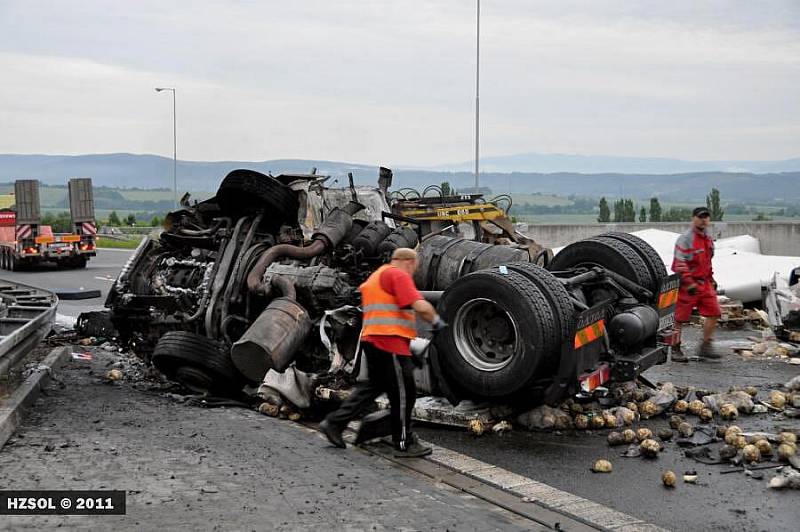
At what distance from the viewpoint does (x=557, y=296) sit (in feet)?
22.6

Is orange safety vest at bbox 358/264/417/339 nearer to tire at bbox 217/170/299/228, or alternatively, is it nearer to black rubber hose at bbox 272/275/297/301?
black rubber hose at bbox 272/275/297/301

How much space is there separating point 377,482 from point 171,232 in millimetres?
5717

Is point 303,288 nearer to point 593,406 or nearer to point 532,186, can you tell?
point 593,406

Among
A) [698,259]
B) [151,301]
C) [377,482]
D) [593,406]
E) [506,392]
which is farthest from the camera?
[698,259]

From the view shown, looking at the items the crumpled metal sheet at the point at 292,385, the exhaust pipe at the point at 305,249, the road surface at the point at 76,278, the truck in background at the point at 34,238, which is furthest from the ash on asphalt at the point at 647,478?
the truck in background at the point at 34,238

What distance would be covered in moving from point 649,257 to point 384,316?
3194 millimetres

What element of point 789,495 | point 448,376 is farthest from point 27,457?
point 789,495

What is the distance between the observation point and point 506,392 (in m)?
6.89

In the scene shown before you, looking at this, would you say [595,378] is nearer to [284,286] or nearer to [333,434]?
[333,434]

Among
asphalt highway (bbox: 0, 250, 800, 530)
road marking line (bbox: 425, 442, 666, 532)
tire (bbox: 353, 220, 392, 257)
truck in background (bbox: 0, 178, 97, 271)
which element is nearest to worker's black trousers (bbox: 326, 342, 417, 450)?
road marking line (bbox: 425, 442, 666, 532)

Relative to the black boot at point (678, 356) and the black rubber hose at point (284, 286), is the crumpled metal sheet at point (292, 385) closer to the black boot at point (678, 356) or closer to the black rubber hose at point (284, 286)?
the black rubber hose at point (284, 286)

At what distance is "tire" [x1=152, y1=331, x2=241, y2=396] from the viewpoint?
8.37 metres

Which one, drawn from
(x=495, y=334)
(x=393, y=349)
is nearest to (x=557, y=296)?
(x=495, y=334)

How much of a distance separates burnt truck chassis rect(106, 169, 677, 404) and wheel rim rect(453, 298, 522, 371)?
0.4 inches
